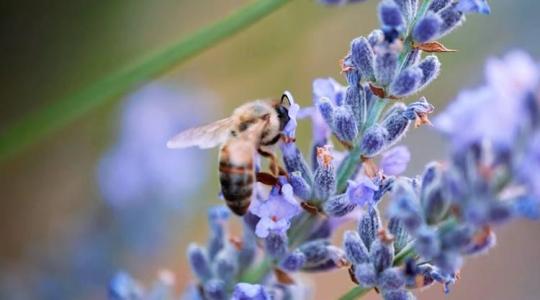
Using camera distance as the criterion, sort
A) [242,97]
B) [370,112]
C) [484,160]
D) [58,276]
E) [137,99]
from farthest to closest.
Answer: [242,97]
[137,99]
[58,276]
[370,112]
[484,160]

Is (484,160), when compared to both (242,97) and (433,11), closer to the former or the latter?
(433,11)

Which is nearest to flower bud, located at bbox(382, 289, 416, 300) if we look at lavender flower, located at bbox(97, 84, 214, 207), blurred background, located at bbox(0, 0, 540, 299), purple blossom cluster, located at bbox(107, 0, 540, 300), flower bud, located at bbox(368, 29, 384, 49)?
purple blossom cluster, located at bbox(107, 0, 540, 300)

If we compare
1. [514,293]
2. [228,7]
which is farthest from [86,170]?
[514,293]

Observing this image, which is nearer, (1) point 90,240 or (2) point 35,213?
(1) point 90,240

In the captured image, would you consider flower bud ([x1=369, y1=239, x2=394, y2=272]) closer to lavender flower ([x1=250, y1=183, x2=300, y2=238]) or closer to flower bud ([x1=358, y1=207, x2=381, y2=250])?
flower bud ([x1=358, y1=207, x2=381, y2=250])

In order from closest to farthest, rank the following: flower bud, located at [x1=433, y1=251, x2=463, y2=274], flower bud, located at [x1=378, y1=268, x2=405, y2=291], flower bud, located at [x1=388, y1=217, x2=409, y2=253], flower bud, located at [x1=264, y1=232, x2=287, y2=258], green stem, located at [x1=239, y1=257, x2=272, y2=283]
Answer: flower bud, located at [x1=433, y1=251, x2=463, y2=274]
flower bud, located at [x1=378, y1=268, x2=405, y2=291]
flower bud, located at [x1=388, y1=217, x2=409, y2=253]
flower bud, located at [x1=264, y1=232, x2=287, y2=258]
green stem, located at [x1=239, y1=257, x2=272, y2=283]

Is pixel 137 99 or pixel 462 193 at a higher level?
pixel 137 99
